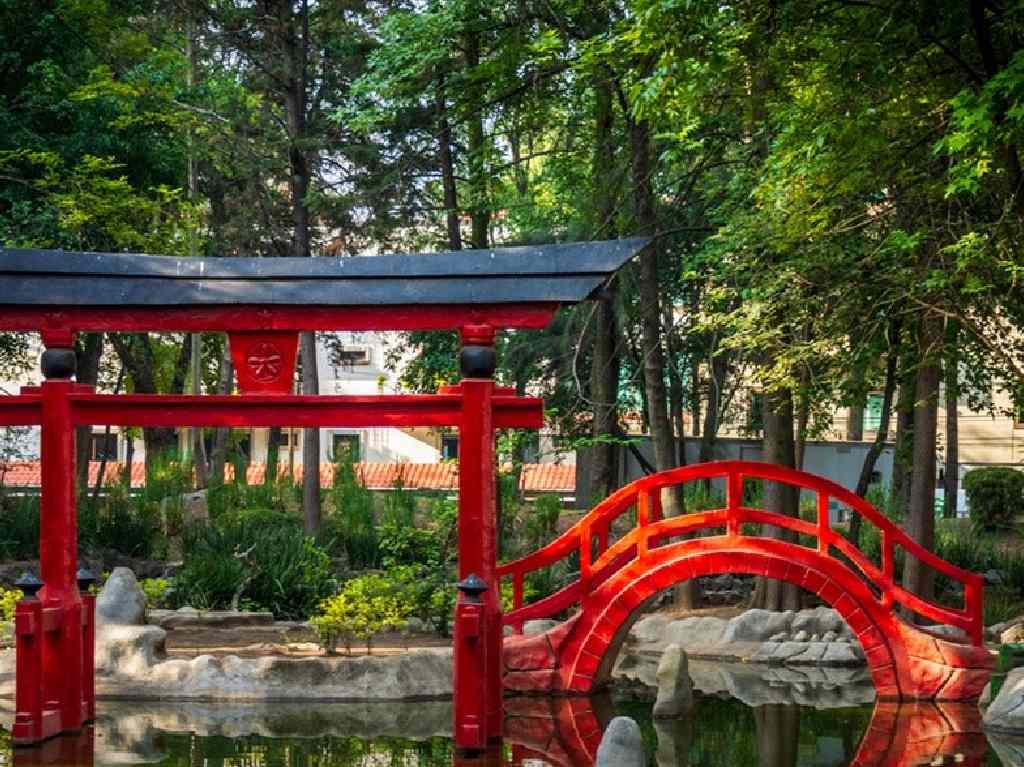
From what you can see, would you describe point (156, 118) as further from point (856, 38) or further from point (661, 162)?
point (856, 38)

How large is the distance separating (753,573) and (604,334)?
388 inches

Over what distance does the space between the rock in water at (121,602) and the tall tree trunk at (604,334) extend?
700 centimetres

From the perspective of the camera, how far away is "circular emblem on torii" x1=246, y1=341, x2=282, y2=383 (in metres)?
13.0

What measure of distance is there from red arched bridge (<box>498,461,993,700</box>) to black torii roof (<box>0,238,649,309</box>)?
273 centimetres

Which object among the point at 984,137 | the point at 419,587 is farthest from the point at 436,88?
the point at 984,137

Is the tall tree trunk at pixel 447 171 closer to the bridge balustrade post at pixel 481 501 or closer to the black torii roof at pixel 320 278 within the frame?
the black torii roof at pixel 320 278

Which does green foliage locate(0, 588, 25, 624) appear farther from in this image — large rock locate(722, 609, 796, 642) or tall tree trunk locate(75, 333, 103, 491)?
tall tree trunk locate(75, 333, 103, 491)

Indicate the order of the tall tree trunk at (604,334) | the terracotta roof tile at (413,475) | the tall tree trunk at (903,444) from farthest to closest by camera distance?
the terracotta roof tile at (413,475), the tall tree trunk at (604,334), the tall tree trunk at (903,444)

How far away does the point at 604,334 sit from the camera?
2422cm

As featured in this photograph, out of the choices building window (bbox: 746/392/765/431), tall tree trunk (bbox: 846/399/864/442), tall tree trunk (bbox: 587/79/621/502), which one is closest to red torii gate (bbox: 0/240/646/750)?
tall tree trunk (bbox: 587/79/621/502)

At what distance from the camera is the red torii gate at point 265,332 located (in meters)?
12.6

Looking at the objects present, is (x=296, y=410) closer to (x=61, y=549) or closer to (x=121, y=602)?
(x=61, y=549)

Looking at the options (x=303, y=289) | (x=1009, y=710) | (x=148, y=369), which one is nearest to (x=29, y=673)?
(x=303, y=289)

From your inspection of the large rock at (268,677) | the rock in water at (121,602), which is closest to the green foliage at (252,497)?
the rock in water at (121,602)
